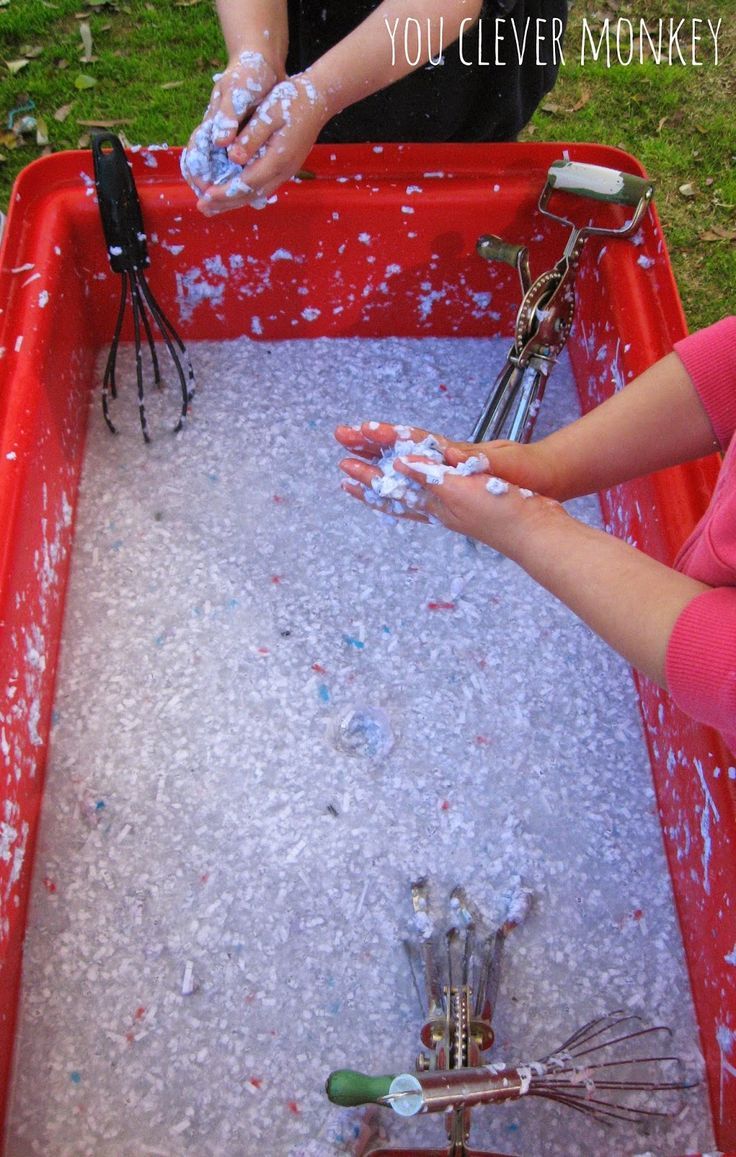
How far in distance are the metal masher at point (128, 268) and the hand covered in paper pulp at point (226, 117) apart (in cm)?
17

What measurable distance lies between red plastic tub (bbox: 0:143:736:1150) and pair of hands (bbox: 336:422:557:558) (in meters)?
0.19

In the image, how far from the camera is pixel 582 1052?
0.78m

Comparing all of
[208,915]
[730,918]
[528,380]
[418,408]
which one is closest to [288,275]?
[418,408]

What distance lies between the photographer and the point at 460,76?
3.47ft

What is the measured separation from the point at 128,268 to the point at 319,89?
13.4 inches

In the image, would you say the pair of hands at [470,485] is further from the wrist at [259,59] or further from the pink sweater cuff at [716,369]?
the wrist at [259,59]

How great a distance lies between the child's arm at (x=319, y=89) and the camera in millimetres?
857

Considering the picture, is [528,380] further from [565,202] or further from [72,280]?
[72,280]

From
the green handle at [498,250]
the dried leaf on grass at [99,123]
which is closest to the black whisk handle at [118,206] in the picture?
the green handle at [498,250]

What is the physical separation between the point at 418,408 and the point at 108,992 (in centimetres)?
79

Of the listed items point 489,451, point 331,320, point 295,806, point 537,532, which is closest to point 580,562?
point 537,532

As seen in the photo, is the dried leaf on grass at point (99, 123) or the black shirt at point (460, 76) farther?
the dried leaf on grass at point (99, 123)

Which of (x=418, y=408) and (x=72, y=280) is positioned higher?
(x=72, y=280)

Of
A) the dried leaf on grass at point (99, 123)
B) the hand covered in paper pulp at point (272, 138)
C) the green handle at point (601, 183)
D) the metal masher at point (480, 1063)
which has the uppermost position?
the dried leaf on grass at point (99, 123)
